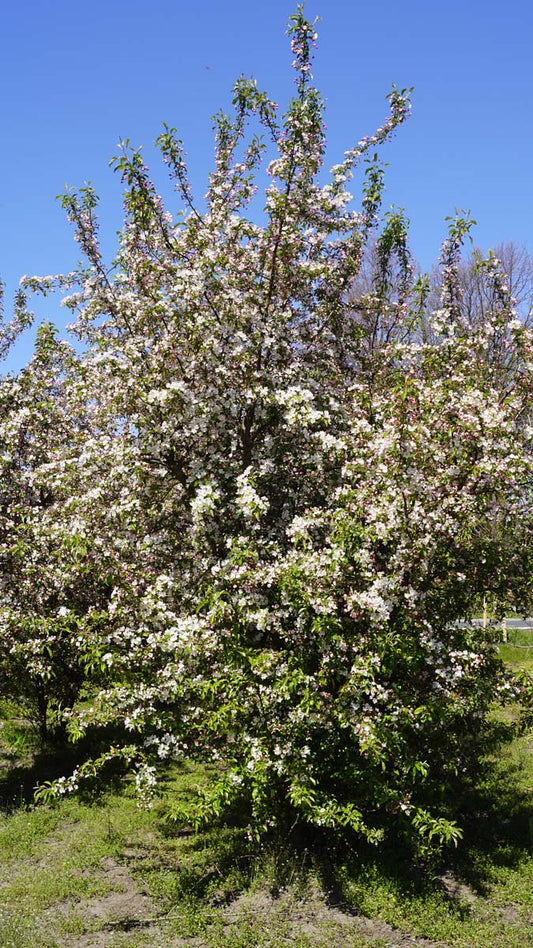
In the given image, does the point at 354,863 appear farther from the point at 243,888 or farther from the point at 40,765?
the point at 40,765

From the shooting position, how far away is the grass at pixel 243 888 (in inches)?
225

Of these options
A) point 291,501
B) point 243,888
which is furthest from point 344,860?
point 291,501

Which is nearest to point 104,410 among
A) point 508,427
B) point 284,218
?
point 284,218

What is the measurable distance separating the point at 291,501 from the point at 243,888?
3750 mm

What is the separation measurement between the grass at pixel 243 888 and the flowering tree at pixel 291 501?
1.52 ft

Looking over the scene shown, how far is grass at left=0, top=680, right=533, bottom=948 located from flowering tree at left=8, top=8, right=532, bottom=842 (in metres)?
0.46

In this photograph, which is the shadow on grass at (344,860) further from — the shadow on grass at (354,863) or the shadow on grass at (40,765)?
the shadow on grass at (40,765)

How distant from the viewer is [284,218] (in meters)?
7.62

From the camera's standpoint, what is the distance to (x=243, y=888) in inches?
255

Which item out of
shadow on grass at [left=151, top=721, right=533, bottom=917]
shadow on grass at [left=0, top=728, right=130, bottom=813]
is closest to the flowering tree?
shadow on grass at [left=151, top=721, right=533, bottom=917]

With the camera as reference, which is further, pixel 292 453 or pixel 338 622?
pixel 292 453

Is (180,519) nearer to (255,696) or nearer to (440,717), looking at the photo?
(255,696)

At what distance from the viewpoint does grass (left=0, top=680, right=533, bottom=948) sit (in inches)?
225

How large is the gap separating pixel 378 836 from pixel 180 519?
3765 mm
